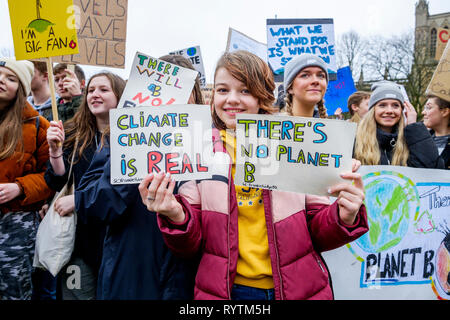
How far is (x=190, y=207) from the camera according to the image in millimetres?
1683

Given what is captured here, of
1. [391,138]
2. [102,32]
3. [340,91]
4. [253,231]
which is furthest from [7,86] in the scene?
[340,91]

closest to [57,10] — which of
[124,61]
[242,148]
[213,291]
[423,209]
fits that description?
[124,61]

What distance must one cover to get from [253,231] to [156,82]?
118 centimetres

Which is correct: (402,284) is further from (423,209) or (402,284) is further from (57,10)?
(57,10)

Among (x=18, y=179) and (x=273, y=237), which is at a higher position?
(x=18, y=179)

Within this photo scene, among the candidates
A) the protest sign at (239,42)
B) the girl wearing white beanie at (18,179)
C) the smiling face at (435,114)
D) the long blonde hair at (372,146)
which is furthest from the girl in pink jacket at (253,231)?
the protest sign at (239,42)

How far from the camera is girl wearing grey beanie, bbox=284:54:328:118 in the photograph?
8.28 ft

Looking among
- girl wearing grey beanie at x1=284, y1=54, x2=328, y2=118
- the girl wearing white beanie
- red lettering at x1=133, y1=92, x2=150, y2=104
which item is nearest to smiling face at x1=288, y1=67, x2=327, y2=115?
girl wearing grey beanie at x1=284, y1=54, x2=328, y2=118

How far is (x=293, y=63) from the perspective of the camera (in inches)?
104

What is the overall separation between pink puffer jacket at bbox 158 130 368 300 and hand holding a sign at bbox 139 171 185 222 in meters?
0.06

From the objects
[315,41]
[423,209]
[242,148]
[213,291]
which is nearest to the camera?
[213,291]

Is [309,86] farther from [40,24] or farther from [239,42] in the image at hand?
[239,42]

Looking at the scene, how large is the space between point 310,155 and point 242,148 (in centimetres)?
35

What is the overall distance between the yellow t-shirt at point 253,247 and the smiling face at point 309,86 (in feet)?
3.70
